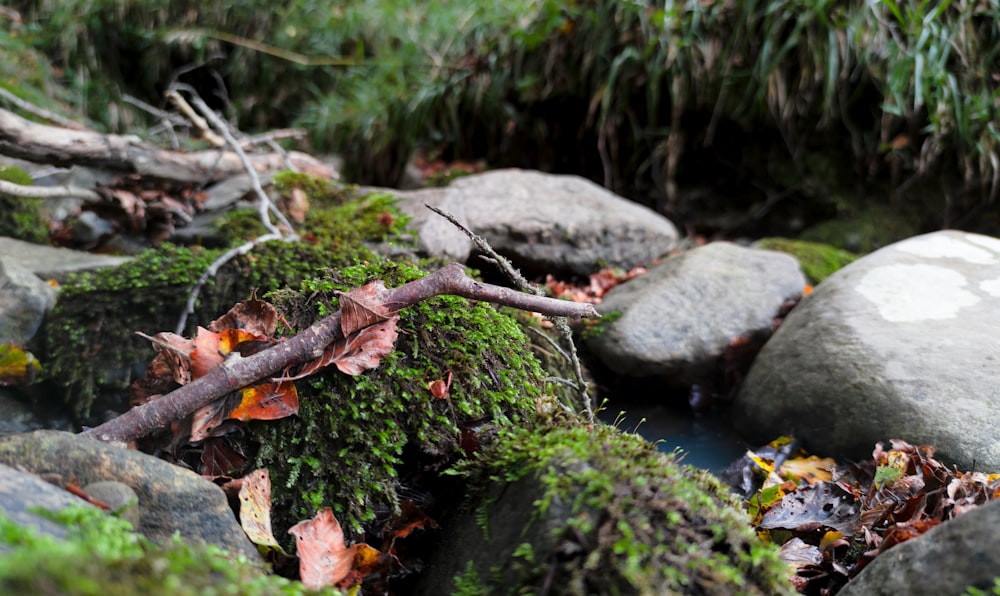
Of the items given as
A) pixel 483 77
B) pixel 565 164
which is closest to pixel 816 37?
pixel 565 164

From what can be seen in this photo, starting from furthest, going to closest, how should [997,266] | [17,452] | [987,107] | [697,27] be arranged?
1. [697,27]
2. [987,107]
3. [997,266]
4. [17,452]

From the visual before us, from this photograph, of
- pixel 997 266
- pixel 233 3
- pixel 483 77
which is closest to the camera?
pixel 997 266

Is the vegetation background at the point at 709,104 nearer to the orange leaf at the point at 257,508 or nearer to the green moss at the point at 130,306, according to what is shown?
the green moss at the point at 130,306

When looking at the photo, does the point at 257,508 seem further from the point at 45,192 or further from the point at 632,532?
the point at 45,192

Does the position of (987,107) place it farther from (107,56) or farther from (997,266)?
(107,56)

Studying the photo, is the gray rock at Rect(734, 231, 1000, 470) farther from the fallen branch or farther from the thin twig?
the thin twig

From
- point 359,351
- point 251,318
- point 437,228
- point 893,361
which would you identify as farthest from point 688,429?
point 251,318

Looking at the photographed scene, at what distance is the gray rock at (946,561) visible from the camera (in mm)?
1303

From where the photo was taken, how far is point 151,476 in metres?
1.48

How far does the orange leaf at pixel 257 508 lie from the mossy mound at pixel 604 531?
1.37ft

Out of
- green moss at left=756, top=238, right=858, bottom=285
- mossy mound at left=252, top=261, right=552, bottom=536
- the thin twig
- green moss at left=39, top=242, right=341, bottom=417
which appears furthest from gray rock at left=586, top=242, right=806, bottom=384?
the thin twig

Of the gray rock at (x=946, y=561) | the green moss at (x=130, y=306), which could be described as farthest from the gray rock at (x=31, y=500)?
the gray rock at (x=946, y=561)

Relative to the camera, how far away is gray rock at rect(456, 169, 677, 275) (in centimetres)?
370

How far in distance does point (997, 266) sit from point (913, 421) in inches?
48.8
